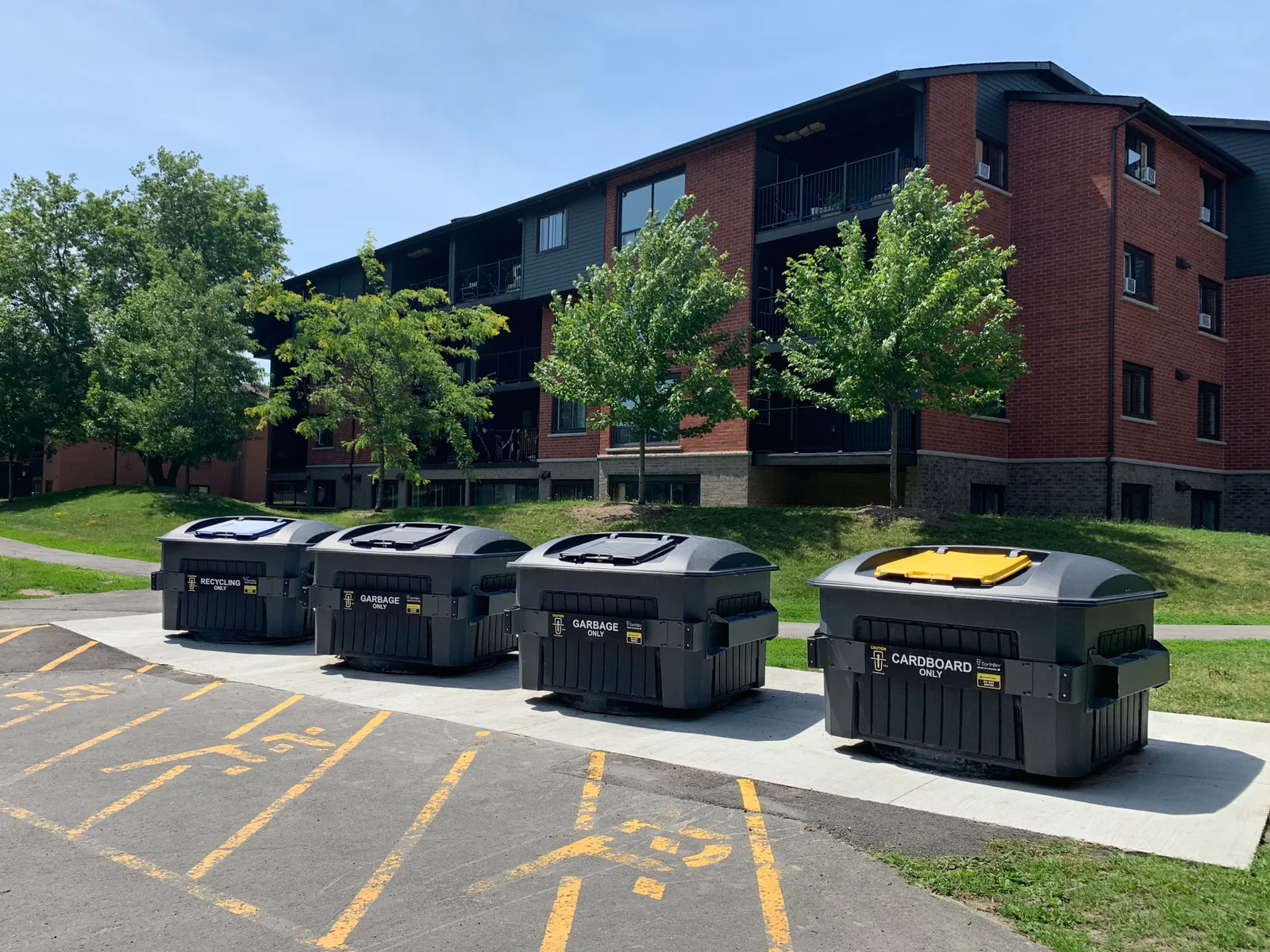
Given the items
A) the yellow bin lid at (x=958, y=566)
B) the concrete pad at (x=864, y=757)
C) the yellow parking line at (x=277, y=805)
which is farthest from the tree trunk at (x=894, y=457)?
the yellow parking line at (x=277, y=805)

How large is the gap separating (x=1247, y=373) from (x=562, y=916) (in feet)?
90.0

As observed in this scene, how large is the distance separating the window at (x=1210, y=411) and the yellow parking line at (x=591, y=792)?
78.6 feet

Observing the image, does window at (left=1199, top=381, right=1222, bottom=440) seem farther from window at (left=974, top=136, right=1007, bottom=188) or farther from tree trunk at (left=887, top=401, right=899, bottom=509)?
tree trunk at (left=887, top=401, right=899, bottom=509)

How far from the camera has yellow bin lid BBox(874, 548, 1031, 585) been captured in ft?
20.2

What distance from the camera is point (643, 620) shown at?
7699 mm

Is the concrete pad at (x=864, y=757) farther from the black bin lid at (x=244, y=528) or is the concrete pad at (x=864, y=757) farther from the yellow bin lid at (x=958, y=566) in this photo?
the black bin lid at (x=244, y=528)

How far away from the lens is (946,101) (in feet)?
68.5

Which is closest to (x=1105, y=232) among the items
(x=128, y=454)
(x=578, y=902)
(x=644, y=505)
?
(x=644, y=505)

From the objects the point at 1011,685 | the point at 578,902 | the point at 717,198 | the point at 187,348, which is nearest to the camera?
the point at 578,902

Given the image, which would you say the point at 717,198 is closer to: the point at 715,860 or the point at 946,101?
the point at 946,101

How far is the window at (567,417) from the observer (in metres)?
29.1

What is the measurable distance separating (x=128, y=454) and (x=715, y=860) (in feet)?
177

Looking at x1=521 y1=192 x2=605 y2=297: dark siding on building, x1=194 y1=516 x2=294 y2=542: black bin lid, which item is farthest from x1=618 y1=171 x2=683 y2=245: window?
x1=194 y1=516 x2=294 y2=542: black bin lid

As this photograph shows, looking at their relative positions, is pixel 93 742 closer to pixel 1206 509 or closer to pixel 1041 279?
pixel 1041 279
